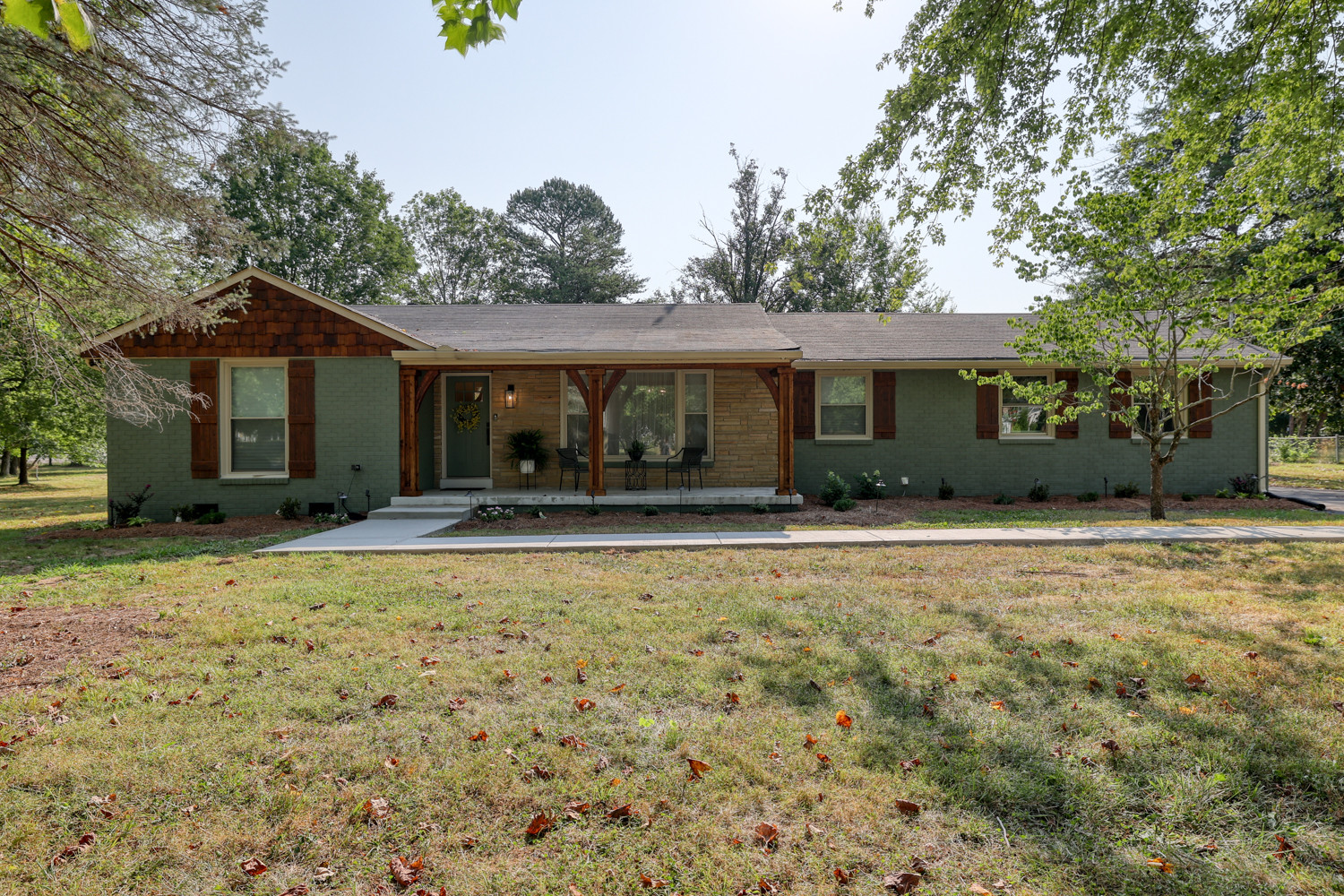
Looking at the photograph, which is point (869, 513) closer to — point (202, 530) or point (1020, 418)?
point (1020, 418)

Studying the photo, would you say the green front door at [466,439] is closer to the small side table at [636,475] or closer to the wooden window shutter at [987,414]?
the small side table at [636,475]

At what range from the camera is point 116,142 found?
580 cm

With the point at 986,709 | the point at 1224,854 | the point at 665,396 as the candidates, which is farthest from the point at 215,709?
the point at 665,396

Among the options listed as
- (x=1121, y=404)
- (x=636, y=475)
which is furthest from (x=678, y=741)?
(x=1121, y=404)

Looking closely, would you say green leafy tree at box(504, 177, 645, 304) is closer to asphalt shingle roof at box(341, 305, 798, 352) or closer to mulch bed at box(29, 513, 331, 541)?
asphalt shingle roof at box(341, 305, 798, 352)

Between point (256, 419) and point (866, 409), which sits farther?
point (866, 409)

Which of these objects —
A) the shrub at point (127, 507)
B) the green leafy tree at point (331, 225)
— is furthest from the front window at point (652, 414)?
the green leafy tree at point (331, 225)

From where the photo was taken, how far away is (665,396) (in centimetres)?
1235

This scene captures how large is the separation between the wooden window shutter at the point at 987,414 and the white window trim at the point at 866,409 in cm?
205

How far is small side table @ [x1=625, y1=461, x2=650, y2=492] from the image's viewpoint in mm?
11781

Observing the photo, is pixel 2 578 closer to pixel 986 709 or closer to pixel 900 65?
pixel 986 709

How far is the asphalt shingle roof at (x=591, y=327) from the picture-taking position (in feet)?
35.1

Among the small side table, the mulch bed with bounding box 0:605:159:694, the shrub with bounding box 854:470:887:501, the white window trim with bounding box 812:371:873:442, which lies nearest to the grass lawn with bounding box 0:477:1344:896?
the mulch bed with bounding box 0:605:159:694

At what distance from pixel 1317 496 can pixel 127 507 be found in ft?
69.2
